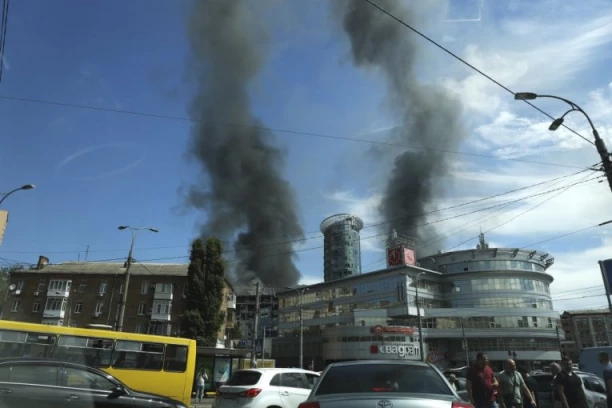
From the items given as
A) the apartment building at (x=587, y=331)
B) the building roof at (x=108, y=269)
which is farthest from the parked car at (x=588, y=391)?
the apartment building at (x=587, y=331)

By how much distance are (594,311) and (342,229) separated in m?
82.5

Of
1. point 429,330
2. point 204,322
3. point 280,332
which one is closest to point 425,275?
point 429,330

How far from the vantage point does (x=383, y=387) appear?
4645 mm

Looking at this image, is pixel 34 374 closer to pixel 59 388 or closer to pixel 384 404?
pixel 59 388

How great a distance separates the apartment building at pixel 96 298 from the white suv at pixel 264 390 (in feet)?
148

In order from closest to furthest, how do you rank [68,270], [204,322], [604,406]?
[604,406], [204,322], [68,270]

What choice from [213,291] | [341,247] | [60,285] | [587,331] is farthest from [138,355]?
[341,247]

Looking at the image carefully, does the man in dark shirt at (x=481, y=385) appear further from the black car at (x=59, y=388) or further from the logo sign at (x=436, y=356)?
the logo sign at (x=436, y=356)

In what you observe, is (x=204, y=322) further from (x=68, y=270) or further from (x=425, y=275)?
(x=425, y=275)

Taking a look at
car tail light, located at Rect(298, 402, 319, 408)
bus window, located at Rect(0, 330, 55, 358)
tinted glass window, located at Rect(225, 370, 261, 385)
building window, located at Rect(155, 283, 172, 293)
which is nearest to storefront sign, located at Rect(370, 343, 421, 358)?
building window, located at Rect(155, 283, 172, 293)

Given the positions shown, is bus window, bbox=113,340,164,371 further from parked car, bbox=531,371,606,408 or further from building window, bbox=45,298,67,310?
building window, bbox=45,298,67,310

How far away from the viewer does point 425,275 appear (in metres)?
73.9

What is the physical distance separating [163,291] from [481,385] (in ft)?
167

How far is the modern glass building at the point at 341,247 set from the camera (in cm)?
15275
